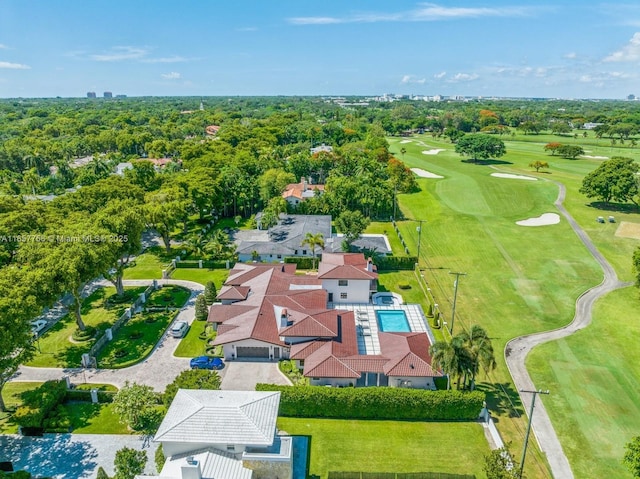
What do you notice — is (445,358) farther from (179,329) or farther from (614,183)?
(614,183)

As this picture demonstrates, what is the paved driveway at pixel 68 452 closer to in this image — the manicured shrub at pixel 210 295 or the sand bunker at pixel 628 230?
the manicured shrub at pixel 210 295

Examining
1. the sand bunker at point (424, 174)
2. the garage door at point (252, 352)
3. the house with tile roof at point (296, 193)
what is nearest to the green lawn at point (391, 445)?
the garage door at point (252, 352)

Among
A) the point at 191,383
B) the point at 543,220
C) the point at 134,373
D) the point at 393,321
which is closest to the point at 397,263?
the point at 393,321

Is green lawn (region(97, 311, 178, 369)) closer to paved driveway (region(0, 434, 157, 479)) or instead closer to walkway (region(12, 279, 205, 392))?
walkway (region(12, 279, 205, 392))

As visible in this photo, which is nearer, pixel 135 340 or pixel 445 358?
pixel 445 358

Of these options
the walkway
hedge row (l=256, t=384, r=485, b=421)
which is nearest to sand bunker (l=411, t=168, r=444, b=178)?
hedge row (l=256, t=384, r=485, b=421)

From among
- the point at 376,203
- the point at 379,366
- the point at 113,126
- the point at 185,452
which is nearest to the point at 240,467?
the point at 185,452
